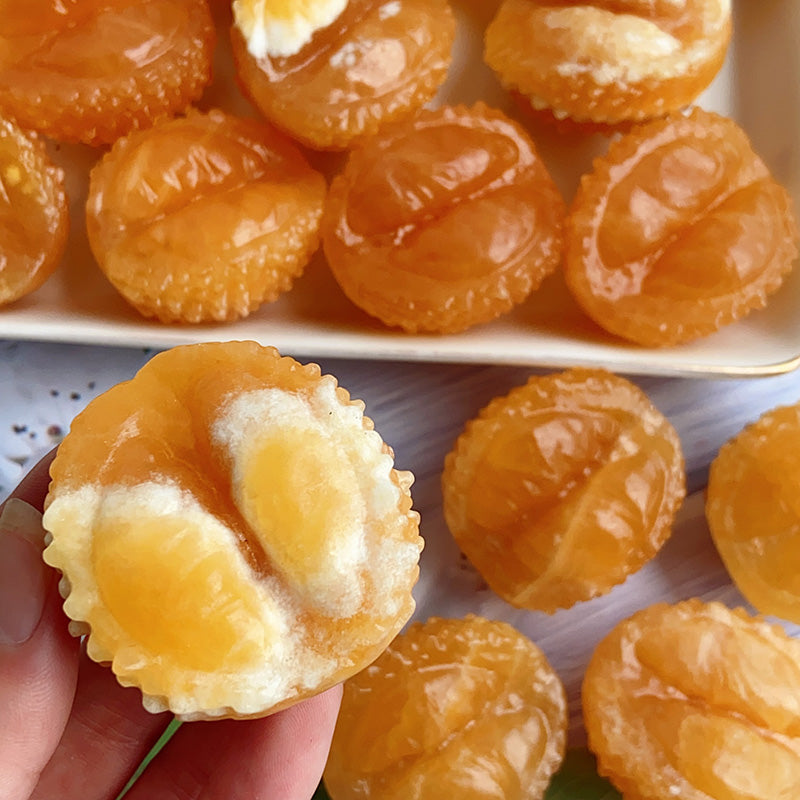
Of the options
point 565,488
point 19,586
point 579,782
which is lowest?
point 579,782

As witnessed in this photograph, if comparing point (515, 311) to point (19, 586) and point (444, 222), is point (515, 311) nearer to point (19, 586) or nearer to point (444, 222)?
point (444, 222)

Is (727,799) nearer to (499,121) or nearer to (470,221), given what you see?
(470,221)

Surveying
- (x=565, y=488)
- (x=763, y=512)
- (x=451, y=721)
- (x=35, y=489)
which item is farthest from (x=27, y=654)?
(x=763, y=512)

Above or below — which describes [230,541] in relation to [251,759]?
above

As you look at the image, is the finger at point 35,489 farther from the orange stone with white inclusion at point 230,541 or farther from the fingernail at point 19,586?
the orange stone with white inclusion at point 230,541

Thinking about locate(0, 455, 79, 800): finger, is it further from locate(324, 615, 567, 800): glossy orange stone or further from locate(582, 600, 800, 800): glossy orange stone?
locate(582, 600, 800, 800): glossy orange stone

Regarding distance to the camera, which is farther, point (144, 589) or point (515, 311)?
point (515, 311)

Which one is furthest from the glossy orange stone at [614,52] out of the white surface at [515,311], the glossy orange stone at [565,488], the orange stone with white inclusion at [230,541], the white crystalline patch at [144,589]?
the white crystalline patch at [144,589]
